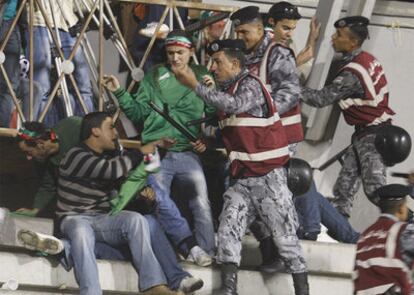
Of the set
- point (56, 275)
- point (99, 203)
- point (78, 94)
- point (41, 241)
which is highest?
point (78, 94)

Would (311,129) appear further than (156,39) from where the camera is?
Yes

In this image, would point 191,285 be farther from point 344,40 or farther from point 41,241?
point 344,40

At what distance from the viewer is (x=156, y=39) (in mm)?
13234

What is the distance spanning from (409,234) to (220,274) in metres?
2.05

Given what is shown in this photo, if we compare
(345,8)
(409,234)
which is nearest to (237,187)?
(409,234)

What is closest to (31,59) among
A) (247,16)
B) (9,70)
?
(9,70)

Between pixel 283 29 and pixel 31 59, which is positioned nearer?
pixel 283 29

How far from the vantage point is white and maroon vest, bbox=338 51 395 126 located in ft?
41.4

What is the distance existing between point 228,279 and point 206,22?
2.64 meters

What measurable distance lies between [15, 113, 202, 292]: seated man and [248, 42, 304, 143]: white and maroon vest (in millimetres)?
1034

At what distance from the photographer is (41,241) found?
11469mm

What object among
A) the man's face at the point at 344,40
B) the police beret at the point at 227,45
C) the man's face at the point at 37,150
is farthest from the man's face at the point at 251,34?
the man's face at the point at 37,150

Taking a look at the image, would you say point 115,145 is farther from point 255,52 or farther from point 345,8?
point 345,8

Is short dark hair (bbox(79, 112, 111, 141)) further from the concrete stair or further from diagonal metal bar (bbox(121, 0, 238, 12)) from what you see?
diagonal metal bar (bbox(121, 0, 238, 12))
